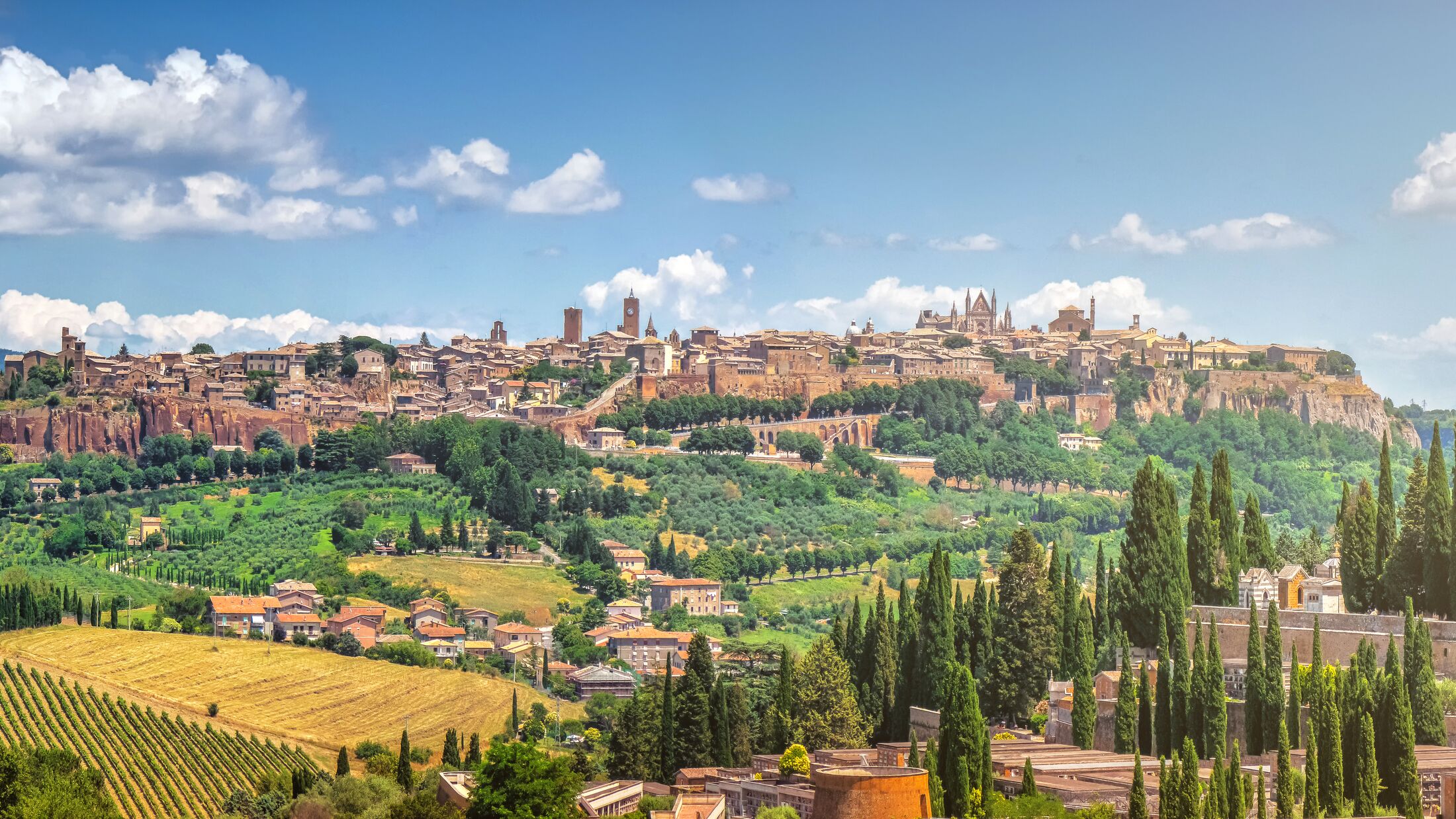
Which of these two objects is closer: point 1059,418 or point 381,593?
point 381,593

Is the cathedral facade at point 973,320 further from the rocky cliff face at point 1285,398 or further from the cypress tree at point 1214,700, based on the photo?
the cypress tree at point 1214,700

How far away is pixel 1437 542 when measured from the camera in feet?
125

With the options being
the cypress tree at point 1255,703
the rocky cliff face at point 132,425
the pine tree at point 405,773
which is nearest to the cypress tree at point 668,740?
the pine tree at point 405,773

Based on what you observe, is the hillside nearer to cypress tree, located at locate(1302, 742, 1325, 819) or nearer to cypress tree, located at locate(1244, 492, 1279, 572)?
cypress tree, located at locate(1244, 492, 1279, 572)

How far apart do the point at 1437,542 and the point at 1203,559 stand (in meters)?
4.93

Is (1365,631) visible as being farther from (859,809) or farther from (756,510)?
(756,510)

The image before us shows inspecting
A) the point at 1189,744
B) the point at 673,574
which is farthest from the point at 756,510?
the point at 1189,744

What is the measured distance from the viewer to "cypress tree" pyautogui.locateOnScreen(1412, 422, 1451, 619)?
124ft

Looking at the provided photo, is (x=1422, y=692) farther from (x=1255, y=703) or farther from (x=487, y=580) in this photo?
(x=487, y=580)

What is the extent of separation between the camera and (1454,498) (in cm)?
3772

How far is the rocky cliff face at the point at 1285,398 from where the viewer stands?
10075 centimetres

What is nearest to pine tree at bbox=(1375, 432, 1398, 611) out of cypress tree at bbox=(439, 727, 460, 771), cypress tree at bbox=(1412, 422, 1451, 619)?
cypress tree at bbox=(1412, 422, 1451, 619)

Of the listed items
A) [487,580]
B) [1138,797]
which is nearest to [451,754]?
[1138,797]

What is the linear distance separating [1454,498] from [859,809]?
49.4ft
